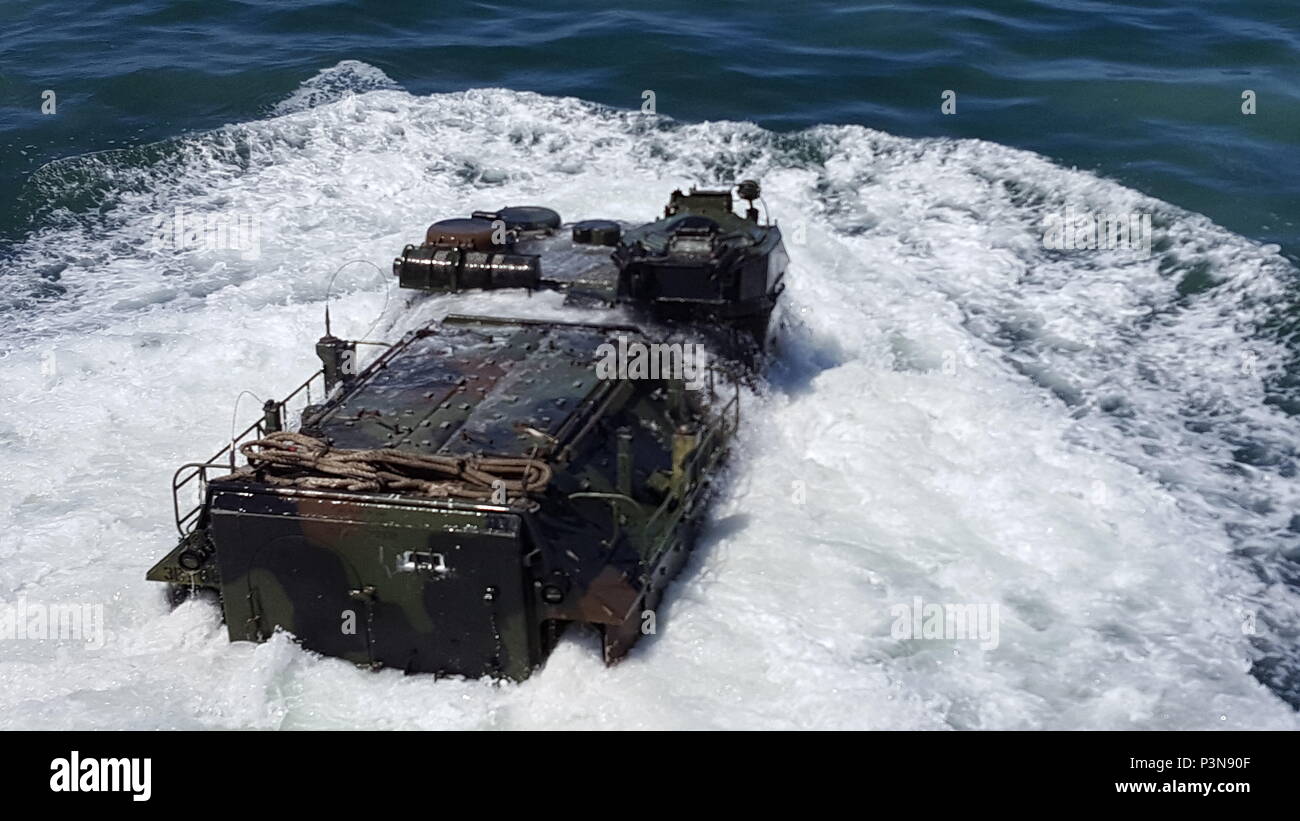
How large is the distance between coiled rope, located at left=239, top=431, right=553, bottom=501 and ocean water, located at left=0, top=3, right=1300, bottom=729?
1463 mm

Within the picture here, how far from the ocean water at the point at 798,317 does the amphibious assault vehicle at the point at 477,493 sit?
414 millimetres

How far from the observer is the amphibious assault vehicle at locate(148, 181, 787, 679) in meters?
11.9

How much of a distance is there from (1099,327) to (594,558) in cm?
1089

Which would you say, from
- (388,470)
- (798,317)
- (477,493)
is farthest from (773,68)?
(477,493)

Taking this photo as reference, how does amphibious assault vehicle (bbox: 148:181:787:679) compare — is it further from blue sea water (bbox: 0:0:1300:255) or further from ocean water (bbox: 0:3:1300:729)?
blue sea water (bbox: 0:0:1300:255)

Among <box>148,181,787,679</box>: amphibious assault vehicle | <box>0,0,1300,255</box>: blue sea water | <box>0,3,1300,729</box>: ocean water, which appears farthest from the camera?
<box>0,0,1300,255</box>: blue sea water

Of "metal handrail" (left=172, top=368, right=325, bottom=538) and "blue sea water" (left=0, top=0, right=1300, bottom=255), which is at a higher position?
"blue sea water" (left=0, top=0, right=1300, bottom=255)

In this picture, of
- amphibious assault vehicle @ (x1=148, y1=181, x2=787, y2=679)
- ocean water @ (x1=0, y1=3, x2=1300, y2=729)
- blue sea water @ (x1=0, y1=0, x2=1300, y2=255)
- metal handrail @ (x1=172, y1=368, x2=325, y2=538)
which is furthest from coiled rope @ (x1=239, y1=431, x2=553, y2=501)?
blue sea water @ (x1=0, y1=0, x2=1300, y2=255)

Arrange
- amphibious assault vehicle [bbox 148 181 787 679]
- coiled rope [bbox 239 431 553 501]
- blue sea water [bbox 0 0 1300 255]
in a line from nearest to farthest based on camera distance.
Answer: amphibious assault vehicle [bbox 148 181 787 679] → coiled rope [bbox 239 431 553 501] → blue sea water [bbox 0 0 1300 255]

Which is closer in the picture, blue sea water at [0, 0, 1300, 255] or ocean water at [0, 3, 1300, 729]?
ocean water at [0, 3, 1300, 729]

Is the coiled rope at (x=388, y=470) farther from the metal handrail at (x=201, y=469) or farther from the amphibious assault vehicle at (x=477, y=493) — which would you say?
the metal handrail at (x=201, y=469)

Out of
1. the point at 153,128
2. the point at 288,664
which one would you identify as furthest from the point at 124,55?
the point at 288,664

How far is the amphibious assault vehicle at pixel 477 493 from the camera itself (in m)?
11.9
